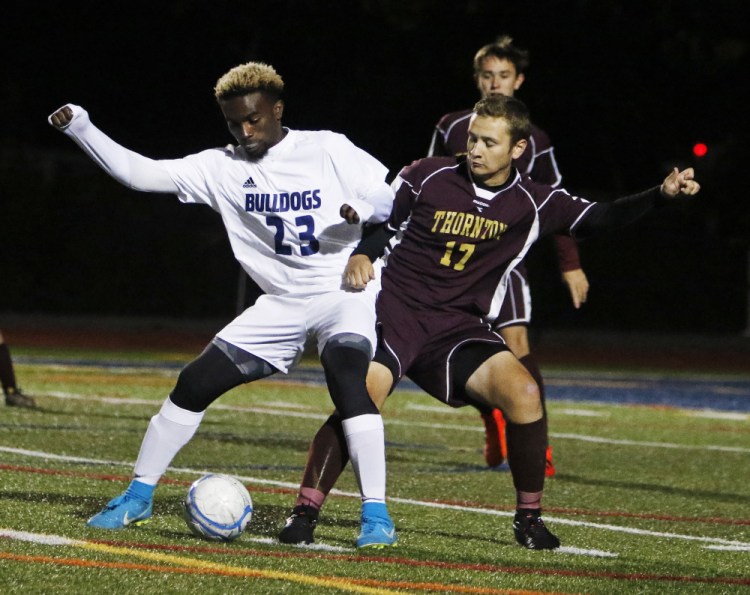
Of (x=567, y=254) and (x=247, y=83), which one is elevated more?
(x=247, y=83)

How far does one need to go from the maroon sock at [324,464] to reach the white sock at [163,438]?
0.48 metres

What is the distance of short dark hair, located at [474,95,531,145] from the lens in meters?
6.41

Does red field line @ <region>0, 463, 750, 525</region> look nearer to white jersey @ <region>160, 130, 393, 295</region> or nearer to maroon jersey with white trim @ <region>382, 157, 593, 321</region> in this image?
maroon jersey with white trim @ <region>382, 157, 593, 321</region>

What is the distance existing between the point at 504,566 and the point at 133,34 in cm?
3390

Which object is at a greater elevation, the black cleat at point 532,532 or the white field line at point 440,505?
the black cleat at point 532,532

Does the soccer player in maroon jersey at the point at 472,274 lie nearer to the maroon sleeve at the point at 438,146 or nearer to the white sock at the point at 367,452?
the white sock at the point at 367,452

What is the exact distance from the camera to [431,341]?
21.0ft

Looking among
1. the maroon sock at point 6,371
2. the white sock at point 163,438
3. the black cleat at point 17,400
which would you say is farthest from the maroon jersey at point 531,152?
the black cleat at point 17,400

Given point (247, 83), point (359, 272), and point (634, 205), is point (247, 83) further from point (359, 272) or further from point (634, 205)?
point (634, 205)

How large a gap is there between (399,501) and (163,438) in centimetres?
175

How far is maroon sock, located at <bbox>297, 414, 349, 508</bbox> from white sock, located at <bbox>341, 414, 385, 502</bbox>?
189mm

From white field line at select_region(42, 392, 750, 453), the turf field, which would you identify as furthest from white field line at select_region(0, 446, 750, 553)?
white field line at select_region(42, 392, 750, 453)

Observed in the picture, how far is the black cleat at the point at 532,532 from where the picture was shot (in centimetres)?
615

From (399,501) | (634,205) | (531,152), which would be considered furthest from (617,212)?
(531,152)
